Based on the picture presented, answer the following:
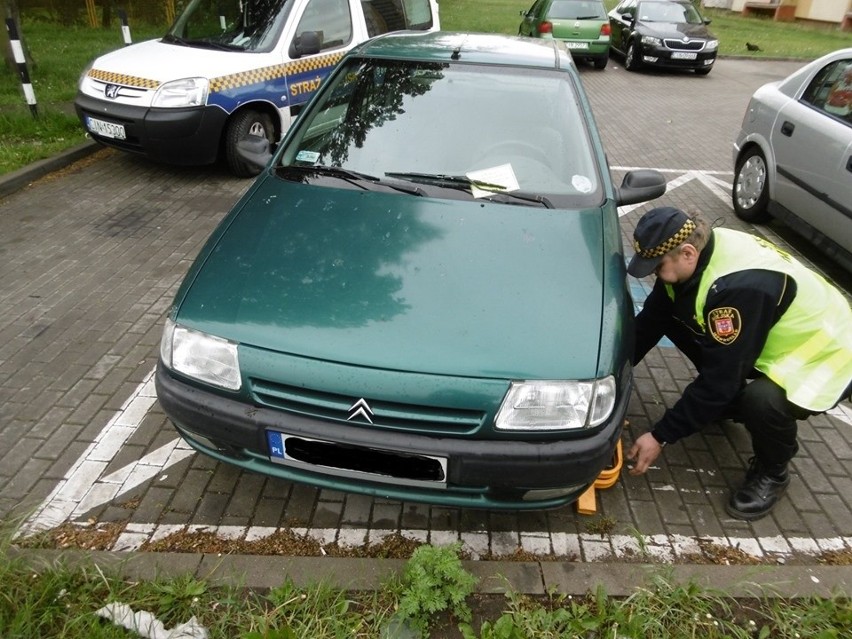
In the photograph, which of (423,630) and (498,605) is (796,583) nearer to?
(498,605)

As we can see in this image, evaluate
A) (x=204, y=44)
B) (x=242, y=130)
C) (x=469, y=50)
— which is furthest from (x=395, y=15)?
(x=469, y=50)

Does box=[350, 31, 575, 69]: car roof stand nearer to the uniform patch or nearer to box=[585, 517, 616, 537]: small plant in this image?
the uniform patch

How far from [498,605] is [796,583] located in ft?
3.83

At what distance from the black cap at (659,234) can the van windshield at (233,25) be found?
16.2 ft

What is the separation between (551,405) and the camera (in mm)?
2127

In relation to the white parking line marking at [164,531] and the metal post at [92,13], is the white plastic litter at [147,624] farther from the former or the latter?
the metal post at [92,13]

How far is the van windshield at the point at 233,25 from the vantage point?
20.3 feet

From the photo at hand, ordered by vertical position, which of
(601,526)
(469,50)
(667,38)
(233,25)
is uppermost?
(469,50)

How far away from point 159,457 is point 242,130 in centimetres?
407

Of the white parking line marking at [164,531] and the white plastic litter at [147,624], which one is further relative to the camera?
the white parking line marking at [164,531]

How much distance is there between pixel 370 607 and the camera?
7.50ft

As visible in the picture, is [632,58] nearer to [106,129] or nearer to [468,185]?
[106,129]

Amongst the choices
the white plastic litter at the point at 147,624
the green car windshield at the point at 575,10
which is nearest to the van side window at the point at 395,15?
the green car windshield at the point at 575,10

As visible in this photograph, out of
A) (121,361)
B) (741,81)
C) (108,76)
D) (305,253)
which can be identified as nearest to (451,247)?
(305,253)
